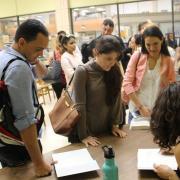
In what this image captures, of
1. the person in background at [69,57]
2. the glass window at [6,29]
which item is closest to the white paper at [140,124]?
the person in background at [69,57]

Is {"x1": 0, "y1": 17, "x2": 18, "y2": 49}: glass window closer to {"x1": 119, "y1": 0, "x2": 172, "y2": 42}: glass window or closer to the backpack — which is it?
{"x1": 119, "y1": 0, "x2": 172, "y2": 42}: glass window

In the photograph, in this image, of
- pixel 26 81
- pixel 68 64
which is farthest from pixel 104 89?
pixel 68 64

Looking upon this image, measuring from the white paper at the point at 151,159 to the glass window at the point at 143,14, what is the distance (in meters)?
5.40

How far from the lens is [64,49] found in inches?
170

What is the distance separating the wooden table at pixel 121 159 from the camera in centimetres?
141

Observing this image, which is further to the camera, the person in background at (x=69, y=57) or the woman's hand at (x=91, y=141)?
the person in background at (x=69, y=57)

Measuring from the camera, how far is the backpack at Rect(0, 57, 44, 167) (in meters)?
1.38

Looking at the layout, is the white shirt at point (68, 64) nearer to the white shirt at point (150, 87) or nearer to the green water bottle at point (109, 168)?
the white shirt at point (150, 87)

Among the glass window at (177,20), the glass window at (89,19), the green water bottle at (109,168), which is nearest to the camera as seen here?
the green water bottle at (109,168)

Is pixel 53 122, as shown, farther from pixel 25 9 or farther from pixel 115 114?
pixel 25 9

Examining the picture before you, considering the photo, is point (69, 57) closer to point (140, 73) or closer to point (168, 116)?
point (140, 73)

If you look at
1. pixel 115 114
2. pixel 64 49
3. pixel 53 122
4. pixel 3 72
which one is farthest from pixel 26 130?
pixel 64 49

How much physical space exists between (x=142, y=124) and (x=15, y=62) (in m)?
0.97

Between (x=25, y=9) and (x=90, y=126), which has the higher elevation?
(x=25, y=9)
